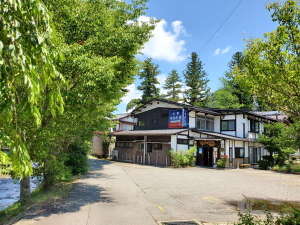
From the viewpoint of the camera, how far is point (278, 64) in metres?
6.39

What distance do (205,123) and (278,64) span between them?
25.9m

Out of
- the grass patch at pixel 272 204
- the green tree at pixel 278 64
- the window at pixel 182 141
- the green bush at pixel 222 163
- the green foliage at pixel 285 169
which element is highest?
the green tree at pixel 278 64

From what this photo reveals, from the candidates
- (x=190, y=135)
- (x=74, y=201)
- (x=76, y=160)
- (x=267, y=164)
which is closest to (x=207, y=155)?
(x=190, y=135)

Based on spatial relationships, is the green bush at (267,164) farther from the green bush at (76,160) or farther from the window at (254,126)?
the green bush at (76,160)

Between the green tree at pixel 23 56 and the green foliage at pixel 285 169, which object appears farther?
the green foliage at pixel 285 169

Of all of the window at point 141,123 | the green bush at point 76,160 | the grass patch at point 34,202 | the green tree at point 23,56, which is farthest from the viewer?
the window at point 141,123

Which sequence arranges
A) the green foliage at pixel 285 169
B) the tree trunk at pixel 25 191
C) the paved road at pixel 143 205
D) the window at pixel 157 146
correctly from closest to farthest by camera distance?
the paved road at pixel 143 205
the tree trunk at pixel 25 191
the green foliage at pixel 285 169
the window at pixel 157 146

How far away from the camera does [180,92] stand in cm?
6241

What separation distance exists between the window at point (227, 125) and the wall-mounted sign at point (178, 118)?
7132 mm

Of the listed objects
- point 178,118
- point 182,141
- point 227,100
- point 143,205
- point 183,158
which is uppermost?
point 227,100

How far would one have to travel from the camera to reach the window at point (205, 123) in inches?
1211

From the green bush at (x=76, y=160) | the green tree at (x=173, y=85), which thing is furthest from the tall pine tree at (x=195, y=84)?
the green bush at (x=76, y=160)

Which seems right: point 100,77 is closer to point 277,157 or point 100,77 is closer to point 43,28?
point 43,28

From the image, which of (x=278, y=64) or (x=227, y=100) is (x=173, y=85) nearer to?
(x=227, y=100)
